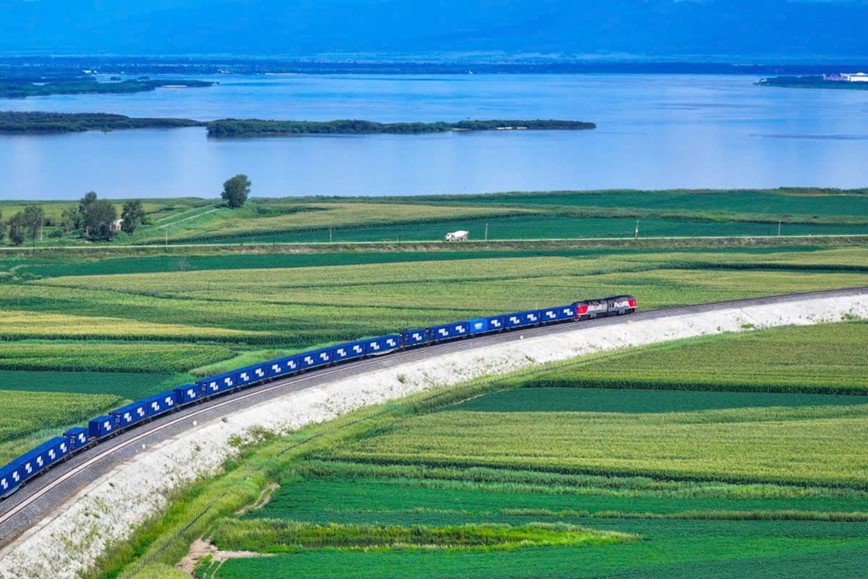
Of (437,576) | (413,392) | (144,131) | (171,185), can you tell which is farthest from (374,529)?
(144,131)

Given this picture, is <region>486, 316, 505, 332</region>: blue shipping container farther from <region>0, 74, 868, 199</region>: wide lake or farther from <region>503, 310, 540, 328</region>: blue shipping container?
<region>0, 74, 868, 199</region>: wide lake

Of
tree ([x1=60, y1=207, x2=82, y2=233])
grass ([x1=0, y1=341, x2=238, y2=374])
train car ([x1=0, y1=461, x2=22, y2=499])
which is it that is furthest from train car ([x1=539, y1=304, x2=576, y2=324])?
tree ([x1=60, y1=207, x2=82, y2=233])

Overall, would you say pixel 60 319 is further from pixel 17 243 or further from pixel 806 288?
pixel 806 288

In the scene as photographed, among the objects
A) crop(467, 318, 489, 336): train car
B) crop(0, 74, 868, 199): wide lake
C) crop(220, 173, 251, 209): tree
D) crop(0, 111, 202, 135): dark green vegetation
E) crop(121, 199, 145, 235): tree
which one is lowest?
crop(467, 318, 489, 336): train car

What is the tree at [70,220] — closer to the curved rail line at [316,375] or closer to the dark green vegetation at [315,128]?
the curved rail line at [316,375]

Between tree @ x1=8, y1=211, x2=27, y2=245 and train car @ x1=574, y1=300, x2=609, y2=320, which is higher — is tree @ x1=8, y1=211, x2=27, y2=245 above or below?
above

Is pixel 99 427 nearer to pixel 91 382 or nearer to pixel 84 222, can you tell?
pixel 91 382
